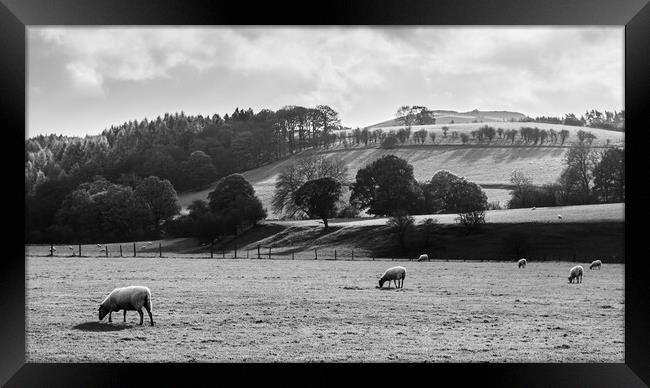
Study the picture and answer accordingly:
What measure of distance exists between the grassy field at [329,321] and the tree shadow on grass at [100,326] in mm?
28

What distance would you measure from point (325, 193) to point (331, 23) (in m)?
29.8

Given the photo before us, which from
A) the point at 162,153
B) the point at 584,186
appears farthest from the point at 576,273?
the point at 162,153

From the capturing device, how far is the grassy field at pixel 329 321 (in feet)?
27.4

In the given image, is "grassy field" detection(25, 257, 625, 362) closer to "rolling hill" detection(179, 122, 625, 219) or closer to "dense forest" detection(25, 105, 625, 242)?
"dense forest" detection(25, 105, 625, 242)

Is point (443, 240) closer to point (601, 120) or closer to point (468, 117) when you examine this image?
point (601, 120)

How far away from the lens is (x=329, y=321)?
10.6 metres

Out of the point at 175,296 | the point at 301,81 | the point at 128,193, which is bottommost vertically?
the point at 175,296

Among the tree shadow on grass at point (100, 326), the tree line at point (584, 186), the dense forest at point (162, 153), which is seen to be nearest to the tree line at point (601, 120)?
the dense forest at point (162, 153)

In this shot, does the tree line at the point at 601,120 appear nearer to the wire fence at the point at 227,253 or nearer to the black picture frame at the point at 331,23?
the wire fence at the point at 227,253

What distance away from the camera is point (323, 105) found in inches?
1746

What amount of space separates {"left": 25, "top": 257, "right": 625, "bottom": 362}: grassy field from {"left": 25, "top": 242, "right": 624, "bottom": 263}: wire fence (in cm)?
903

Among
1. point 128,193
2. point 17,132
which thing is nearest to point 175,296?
point 17,132

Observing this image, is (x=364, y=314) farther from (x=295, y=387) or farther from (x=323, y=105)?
(x=323, y=105)

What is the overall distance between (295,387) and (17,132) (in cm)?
350
